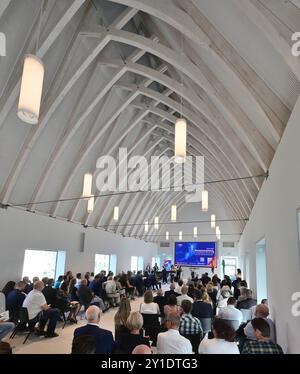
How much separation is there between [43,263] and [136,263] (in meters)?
12.4

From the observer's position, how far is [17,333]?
268 inches

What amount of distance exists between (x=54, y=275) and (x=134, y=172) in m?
6.37

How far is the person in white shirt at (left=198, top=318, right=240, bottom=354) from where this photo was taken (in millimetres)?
2979

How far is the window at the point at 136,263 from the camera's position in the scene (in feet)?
70.9

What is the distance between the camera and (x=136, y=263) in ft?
74.6

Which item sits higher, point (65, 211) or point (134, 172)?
point (134, 172)

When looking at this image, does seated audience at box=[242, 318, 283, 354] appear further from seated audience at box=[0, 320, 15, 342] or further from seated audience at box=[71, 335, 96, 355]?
seated audience at box=[0, 320, 15, 342]

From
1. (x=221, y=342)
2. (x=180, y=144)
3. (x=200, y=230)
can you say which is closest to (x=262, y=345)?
(x=221, y=342)

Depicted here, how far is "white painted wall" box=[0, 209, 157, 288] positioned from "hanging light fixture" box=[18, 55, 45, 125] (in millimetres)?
6558

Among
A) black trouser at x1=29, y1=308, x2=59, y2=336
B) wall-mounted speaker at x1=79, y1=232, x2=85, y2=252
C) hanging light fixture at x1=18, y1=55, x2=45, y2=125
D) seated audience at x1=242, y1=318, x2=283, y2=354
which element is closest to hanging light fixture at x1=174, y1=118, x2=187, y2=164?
hanging light fixture at x1=18, y1=55, x2=45, y2=125

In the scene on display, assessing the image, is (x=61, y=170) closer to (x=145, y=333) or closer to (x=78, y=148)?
(x=78, y=148)
